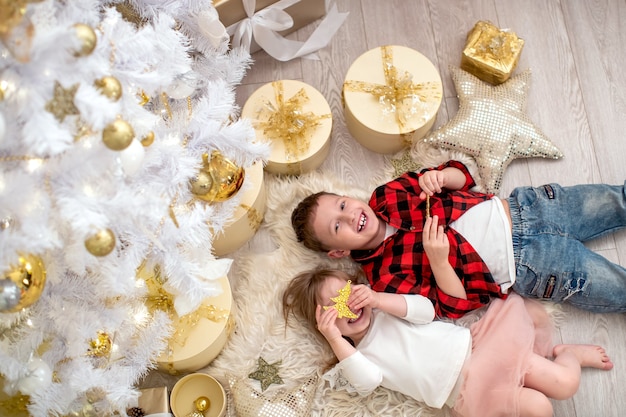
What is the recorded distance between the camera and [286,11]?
6.43 feet

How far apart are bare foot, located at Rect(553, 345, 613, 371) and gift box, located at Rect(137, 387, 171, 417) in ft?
3.71

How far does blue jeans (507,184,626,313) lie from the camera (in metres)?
1.63

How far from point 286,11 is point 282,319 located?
3.36ft

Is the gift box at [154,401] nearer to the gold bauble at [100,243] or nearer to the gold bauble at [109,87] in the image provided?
the gold bauble at [100,243]

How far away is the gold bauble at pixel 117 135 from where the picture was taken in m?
0.91

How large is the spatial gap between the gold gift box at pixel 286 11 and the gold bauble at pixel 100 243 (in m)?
1.04

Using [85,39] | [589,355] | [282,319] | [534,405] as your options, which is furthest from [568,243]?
[85,39]

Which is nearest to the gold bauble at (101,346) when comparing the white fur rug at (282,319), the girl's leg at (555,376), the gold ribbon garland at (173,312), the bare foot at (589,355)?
the gold ribbon garland at (173,312)

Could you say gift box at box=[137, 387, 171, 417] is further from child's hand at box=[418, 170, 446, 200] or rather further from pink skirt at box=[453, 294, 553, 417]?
child's hand at box=[418, 170, 446, 200]

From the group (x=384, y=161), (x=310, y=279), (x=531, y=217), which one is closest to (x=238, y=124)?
(x=310, y=279)

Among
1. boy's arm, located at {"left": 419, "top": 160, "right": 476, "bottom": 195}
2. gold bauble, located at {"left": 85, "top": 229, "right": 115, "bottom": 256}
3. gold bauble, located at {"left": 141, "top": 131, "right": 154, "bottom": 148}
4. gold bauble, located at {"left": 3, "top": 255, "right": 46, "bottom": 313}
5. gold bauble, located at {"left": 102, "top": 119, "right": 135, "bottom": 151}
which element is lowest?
boy's arm, located at {"left": 419, "top": 160, "right": 476, "bottom": 195}

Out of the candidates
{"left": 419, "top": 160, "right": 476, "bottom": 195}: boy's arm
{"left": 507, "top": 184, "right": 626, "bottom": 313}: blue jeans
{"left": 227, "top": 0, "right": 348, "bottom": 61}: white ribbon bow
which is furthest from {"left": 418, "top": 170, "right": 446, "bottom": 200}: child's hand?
{"left": 227, "top": 0, "right": 348, "bottom": 61}: white ribbon bow

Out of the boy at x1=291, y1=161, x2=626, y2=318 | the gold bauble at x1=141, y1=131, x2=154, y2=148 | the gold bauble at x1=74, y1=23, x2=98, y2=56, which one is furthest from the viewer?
the boy at x1=291, y1=161, x2=626, y2=318

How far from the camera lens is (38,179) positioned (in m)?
0.92
